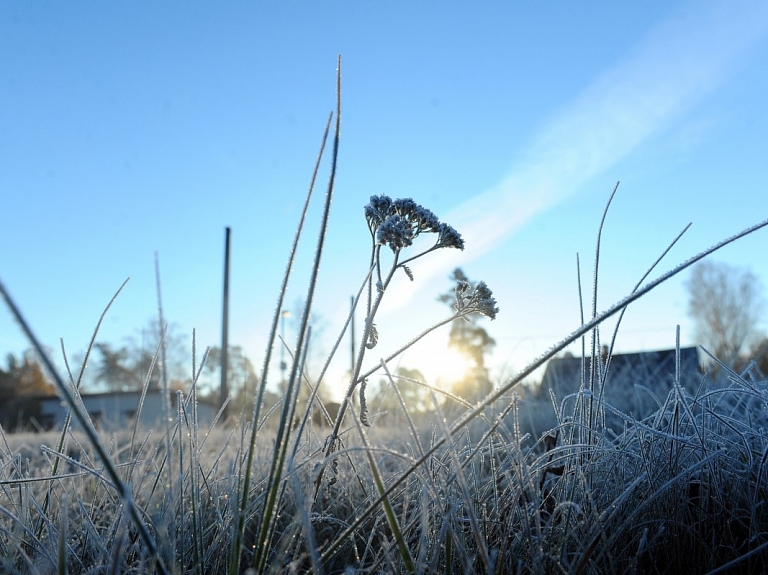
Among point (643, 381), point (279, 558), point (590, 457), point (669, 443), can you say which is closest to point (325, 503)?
point (590, 457)

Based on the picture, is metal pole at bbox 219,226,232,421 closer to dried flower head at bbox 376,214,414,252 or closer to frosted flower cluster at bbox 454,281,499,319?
frosted flower cluster at bbox 454,281,499,319

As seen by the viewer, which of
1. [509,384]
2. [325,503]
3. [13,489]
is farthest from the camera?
[325,503]

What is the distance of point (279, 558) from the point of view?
37.7 inches

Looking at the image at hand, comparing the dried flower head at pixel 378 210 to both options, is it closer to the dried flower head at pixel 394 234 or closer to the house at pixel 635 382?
the dried flower head at pixel 394 234

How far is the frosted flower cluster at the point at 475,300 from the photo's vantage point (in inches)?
64.7

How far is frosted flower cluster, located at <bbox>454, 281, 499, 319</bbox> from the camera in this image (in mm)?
1644

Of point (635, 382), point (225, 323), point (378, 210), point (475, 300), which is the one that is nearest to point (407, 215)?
point (378, 210)

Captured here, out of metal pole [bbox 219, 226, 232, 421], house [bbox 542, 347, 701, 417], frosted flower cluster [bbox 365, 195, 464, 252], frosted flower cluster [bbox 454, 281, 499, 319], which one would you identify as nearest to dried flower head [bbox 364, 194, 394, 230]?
frosted flower cluster [bbox 365, 195, 464, 252]

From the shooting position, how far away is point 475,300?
1.69 meters

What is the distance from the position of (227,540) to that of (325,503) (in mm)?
1010

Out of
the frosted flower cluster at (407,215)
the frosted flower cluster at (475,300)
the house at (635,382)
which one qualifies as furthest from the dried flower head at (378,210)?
the house at (635,382)

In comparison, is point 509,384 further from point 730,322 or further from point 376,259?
point 730,322

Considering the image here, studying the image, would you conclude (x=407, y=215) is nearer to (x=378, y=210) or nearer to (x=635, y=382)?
(x=378, y=210)

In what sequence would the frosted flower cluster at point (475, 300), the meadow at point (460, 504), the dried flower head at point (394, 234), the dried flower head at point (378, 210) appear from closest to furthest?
the meadow at point (460, 504) < the dried flower head at point (394, 234) < the dried flower head at point (378, 210) < the frosted flower cluster at point (475, 300)
